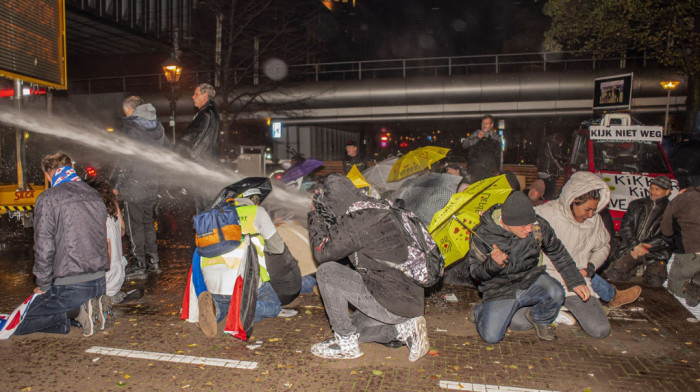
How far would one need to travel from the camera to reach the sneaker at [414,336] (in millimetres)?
4109

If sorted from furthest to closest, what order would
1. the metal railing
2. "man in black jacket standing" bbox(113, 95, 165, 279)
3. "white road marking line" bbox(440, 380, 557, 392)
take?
1. the metal railing
2. "man in black jacket standing" bbox(113, 95, 165, 279)
3. "white road marking line" bbox(440, 380, 557, 392)

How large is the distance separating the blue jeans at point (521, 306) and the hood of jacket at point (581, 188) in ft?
2.44

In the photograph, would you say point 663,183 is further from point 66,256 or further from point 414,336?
point 66,256

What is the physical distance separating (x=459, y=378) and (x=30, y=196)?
9095 mm

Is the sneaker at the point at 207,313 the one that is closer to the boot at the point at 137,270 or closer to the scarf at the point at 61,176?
the scarf at the point at 61,176

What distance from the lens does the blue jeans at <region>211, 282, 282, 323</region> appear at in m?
4.74

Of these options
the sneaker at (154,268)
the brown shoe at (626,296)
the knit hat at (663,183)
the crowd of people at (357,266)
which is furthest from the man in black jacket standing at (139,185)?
the knit hat at (663,183)

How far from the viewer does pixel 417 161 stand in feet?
21.7

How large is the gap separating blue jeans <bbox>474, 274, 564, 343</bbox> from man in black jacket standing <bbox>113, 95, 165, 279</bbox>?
4.38m

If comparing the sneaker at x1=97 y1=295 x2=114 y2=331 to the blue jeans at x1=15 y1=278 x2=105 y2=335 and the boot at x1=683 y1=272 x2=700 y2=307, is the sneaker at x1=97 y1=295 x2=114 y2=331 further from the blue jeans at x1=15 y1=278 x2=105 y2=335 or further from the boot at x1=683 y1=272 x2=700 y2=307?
the boot at x1=683 y1=272 x2=700 y2=307

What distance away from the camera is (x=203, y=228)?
14.4 ft

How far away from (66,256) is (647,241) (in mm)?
6688

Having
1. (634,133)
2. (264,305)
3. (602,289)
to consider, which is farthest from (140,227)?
(634,133)

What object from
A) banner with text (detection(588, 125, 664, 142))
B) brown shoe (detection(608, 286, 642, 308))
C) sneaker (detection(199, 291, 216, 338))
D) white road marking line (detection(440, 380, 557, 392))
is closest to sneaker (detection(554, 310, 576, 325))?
brown shoe (detection(608, 286, 642, 308))
